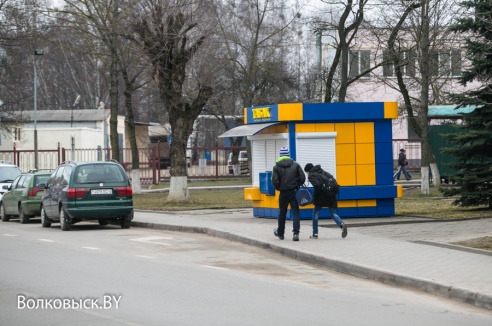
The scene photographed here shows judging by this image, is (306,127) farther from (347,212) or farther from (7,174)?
(7,174)

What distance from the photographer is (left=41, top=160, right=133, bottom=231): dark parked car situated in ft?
72.2

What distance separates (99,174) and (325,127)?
6.01m

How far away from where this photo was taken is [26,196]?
2636 cm

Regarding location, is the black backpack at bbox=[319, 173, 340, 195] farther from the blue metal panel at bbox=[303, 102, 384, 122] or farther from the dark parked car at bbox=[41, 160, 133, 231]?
the dark parked car at bbox=[41, 160, 133, 231]

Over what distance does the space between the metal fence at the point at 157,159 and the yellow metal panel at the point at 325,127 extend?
26.9m

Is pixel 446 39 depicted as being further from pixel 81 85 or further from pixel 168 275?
pixel 81 85

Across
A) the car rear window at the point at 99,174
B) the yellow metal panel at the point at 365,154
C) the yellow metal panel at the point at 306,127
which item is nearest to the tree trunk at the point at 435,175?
the yellow metal panel at the point at 365,154

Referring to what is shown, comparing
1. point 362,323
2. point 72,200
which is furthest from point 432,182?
point 362,323

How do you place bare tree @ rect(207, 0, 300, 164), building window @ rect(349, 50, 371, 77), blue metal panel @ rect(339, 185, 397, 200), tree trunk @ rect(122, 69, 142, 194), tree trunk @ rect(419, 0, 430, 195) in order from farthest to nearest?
bare tree @ rect(207, 0, 300, 164) < tree trunk @ rect(122, 69, 142, 194) < building window @ rect(349, 50, 371, 77) < tree trunk @ rect(419, 0, 430, 195) < blue metal panel @ rect(339, 185, 397, 200)

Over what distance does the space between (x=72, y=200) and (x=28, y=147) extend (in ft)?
150

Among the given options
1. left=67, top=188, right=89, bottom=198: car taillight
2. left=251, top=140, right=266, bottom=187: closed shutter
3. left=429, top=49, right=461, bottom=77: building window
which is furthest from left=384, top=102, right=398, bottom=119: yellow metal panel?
left=429, top=49, right=461, bottom=77: building window

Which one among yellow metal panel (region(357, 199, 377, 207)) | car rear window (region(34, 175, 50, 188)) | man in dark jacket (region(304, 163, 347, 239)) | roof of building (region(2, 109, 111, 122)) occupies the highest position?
roof of building (region(2, 109, 111, 122))

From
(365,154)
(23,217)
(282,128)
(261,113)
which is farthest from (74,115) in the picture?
(365,154)

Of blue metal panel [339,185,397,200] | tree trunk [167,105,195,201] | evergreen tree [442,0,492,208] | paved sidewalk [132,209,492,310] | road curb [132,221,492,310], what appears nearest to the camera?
road curb [132,221,492,310]
